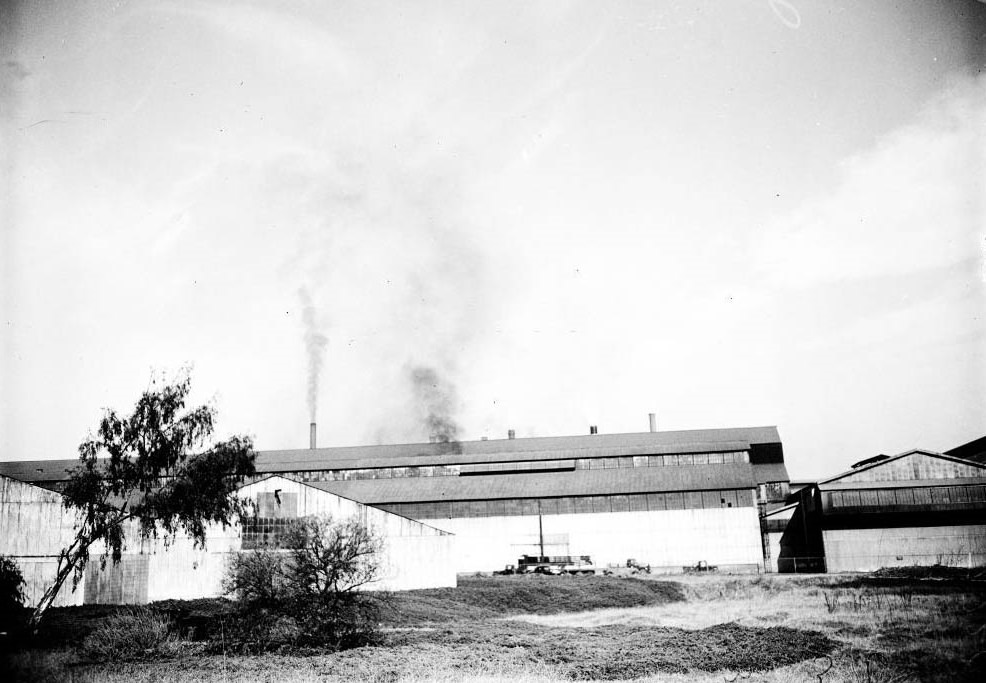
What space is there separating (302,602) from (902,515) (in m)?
36.4

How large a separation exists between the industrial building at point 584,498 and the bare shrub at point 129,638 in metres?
15.2

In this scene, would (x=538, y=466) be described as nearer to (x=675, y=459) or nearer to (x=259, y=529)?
(x=675, y=459)

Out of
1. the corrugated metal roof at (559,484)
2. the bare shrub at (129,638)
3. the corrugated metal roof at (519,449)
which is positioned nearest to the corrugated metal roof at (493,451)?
the corrugated metal roof at (519,449)

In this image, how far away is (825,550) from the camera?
47781 mm

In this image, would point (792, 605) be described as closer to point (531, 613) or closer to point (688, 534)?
point (531, 613)

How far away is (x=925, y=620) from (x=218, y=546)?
98.7ft

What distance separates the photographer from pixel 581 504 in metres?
54.5

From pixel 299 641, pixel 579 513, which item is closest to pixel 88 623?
pixel 299 641

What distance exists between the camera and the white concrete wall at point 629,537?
51.9 m

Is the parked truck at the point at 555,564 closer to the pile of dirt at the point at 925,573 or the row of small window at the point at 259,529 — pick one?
the pile of dirt at the point at 925,573

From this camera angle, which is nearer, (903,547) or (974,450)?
(903,547)

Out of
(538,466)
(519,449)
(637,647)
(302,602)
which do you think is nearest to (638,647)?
(637,647)

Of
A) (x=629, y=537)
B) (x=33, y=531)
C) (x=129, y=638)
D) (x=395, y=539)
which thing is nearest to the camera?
(x=129, y=638)

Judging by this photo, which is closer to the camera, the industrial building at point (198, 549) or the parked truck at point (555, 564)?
the industrial building at point (198, 549)
